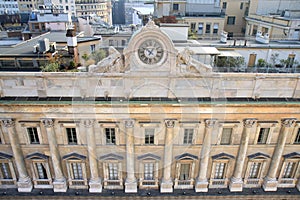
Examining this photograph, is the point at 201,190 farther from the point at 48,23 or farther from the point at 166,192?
the point at 48,23

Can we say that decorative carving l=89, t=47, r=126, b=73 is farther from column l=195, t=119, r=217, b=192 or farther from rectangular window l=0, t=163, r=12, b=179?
rectangular window l=0, t=163, r=12, b=179

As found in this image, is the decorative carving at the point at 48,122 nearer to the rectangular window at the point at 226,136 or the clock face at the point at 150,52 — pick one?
the clock face at the point at 150,52

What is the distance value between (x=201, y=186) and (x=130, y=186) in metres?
7.02

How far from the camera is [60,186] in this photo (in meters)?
26.4

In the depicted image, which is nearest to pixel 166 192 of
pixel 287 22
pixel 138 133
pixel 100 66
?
pixel 138 133

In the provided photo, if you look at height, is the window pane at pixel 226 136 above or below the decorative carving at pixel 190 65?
below

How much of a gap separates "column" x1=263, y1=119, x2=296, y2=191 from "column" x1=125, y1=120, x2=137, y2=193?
1314cm

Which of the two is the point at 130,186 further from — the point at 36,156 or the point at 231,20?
the point at 231,20

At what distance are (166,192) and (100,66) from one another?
14.1 m

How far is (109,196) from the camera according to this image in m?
26.3

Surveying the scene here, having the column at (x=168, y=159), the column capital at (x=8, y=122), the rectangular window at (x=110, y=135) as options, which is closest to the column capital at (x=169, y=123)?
the column at (x=168, y=159)

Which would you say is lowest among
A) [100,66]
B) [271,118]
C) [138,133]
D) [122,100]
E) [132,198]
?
[132,198]

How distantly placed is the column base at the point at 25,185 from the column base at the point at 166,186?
12873 mm

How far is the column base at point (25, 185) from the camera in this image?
26078 mm
